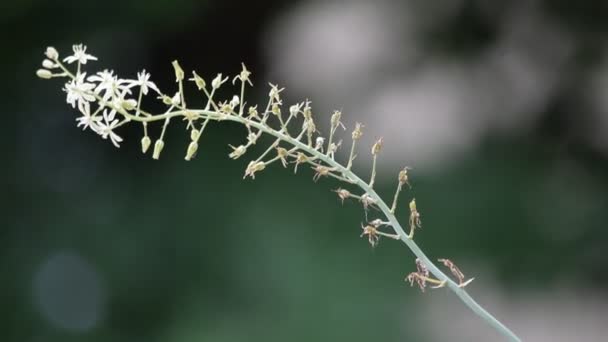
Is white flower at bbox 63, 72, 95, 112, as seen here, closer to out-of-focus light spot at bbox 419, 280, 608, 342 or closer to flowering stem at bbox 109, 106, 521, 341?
flowering stem at bbox 109, 106, 521, 341

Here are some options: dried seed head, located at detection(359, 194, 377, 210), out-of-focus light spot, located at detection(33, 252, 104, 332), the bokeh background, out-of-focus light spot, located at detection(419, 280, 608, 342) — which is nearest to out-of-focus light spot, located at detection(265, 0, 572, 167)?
the bokeh background

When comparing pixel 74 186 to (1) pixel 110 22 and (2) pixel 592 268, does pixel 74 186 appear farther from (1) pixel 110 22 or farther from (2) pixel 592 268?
(2) pixel 592 268

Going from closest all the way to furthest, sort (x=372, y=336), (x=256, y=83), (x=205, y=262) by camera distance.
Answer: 1. (x=372, y=336)
2. (x=205, y=262)
3. (x=256, y=83)

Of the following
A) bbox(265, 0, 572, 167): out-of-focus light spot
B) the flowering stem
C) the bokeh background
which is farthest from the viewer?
bbox(265, 0, 572, 167): out-of-focus light spot

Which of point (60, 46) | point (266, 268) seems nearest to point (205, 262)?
point (266, 268)

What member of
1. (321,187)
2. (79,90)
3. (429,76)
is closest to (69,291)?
→ (321,187)

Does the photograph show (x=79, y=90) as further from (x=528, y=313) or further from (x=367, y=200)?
(x=528, y=313)

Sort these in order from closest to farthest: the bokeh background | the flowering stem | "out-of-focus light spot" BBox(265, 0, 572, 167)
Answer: the flowering stem < the bokeh background < "out-of-focus light spot" BBox(265, 0, 572, 167)
